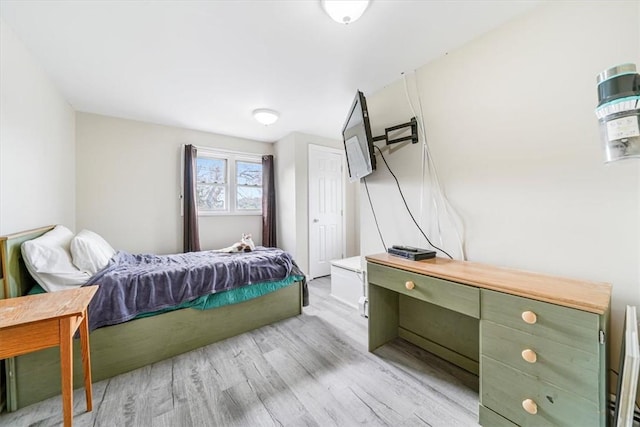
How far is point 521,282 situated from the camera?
122 cm

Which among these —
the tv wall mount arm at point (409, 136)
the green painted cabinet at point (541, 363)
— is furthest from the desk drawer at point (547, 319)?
the tv wall mount arm at point (409, 136)

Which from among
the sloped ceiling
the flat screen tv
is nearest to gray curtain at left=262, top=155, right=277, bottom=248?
the sloped ceiling

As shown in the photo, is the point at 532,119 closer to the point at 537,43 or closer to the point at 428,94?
the point at 537,43

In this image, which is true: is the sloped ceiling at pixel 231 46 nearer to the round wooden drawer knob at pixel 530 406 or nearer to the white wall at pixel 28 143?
the white wall at pixel 28 143

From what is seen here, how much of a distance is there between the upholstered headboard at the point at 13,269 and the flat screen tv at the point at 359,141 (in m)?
2.31

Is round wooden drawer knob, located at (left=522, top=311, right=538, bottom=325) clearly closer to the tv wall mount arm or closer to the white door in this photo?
the tv wall mount arm

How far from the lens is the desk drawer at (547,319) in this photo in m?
0.93

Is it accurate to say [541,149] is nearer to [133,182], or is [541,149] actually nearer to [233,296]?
[233,296]

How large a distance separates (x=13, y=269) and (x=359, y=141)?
7.98 feet

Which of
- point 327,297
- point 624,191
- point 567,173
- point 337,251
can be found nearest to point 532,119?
point 567,173

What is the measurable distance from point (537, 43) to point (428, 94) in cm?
69

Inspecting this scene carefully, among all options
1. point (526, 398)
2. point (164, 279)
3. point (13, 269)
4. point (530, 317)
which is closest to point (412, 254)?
point (530, 317)

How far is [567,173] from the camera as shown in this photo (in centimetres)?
134

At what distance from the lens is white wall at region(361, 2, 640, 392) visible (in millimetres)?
1208
